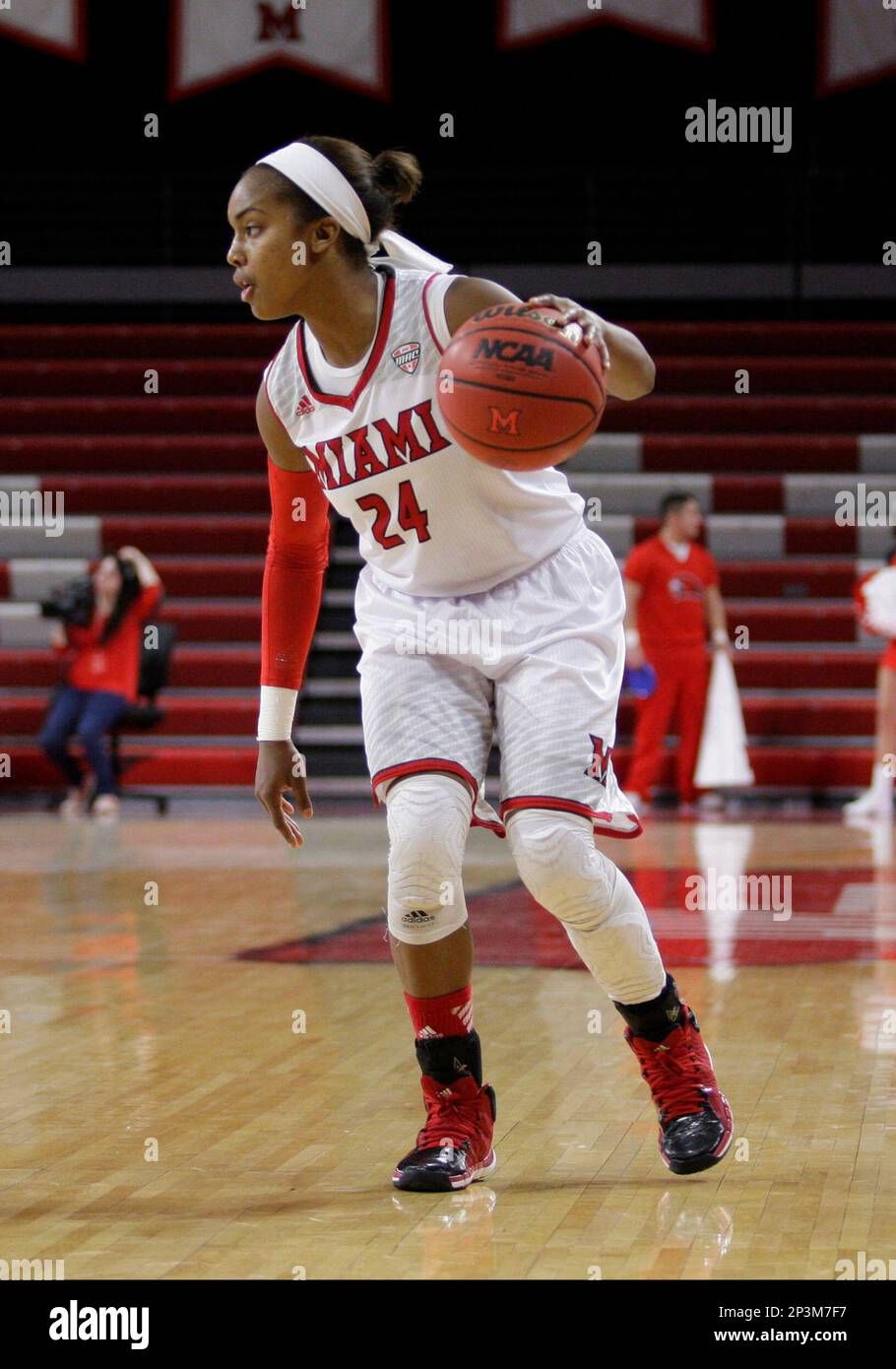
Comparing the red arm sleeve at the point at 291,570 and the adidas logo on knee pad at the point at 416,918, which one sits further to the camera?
the red arm sleeve at the point at 291,570

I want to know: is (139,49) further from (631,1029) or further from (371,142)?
(631,1029)

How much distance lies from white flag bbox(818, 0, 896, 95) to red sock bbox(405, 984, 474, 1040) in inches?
387

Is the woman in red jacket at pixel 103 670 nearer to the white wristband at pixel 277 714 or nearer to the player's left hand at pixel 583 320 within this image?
the white wristband at pixel 277 714

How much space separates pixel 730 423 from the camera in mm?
12172

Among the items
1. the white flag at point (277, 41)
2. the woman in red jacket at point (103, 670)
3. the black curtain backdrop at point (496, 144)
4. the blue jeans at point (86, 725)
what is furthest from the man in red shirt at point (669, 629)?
the black curtain backdrop at point (496, 144)

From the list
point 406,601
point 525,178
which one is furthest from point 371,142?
point 406,601

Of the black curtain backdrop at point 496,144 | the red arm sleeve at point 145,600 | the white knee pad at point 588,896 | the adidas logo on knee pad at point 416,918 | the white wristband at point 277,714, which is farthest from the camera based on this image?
the black curtain backdrop at point 496,144

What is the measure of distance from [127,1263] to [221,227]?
11708 mm

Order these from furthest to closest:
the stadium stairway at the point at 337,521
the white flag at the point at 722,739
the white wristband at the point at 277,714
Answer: the stadium stairway at the point at 337,521
the white flag at the point at 722,739
the white wristband at the point at 277,714

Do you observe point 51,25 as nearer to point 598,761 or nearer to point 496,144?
point 496,144

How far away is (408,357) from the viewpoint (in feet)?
9.91

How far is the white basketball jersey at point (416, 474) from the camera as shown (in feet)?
9.84

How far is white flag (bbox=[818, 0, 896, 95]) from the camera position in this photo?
38.0 feet

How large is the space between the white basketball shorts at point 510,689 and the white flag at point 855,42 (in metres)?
9.49
